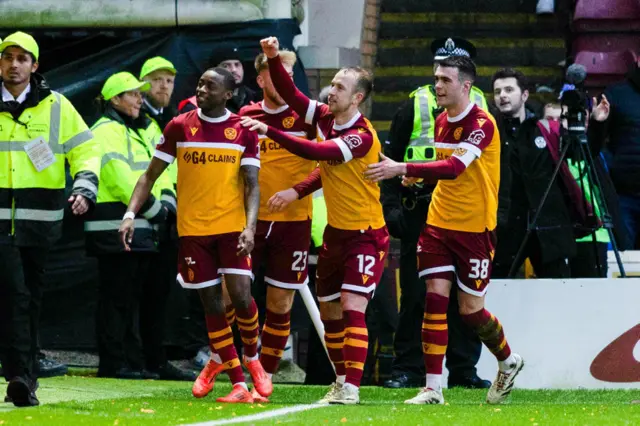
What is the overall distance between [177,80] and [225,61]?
3.53 feet

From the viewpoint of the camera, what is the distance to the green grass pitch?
931 cm

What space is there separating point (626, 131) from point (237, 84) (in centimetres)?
368

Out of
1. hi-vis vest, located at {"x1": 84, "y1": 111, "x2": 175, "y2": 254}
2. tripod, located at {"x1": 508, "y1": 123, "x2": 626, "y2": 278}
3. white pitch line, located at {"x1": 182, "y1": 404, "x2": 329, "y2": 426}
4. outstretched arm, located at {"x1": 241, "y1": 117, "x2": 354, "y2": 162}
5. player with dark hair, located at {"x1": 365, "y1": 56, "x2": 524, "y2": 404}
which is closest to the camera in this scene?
white pitch line, located at {"x1": 182, "y1": 404, "x2": 329, "y2": 426}

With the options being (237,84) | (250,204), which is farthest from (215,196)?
(237,84)

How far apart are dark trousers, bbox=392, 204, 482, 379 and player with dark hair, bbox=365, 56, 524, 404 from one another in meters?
1.78

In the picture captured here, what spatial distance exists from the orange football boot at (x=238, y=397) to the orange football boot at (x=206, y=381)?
0.42m

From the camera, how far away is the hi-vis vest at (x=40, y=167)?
34.4 feet

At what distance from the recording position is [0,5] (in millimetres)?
14383

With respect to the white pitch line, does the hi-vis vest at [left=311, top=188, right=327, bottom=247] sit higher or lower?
higher

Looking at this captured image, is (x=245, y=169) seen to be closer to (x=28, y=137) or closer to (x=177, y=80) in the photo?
(x=28, y=137)

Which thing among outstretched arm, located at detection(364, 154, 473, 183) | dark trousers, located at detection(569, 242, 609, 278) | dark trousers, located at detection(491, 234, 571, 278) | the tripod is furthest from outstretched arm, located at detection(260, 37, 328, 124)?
dark trousers, located at detection(569, 242, 609, 278)

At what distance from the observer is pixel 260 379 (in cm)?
1097

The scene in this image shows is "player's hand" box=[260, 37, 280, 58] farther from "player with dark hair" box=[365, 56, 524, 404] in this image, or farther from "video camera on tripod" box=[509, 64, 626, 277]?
"video camera on tripod" box=[509, 64, 626, 277]

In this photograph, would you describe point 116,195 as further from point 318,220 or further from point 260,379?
point 260,379
